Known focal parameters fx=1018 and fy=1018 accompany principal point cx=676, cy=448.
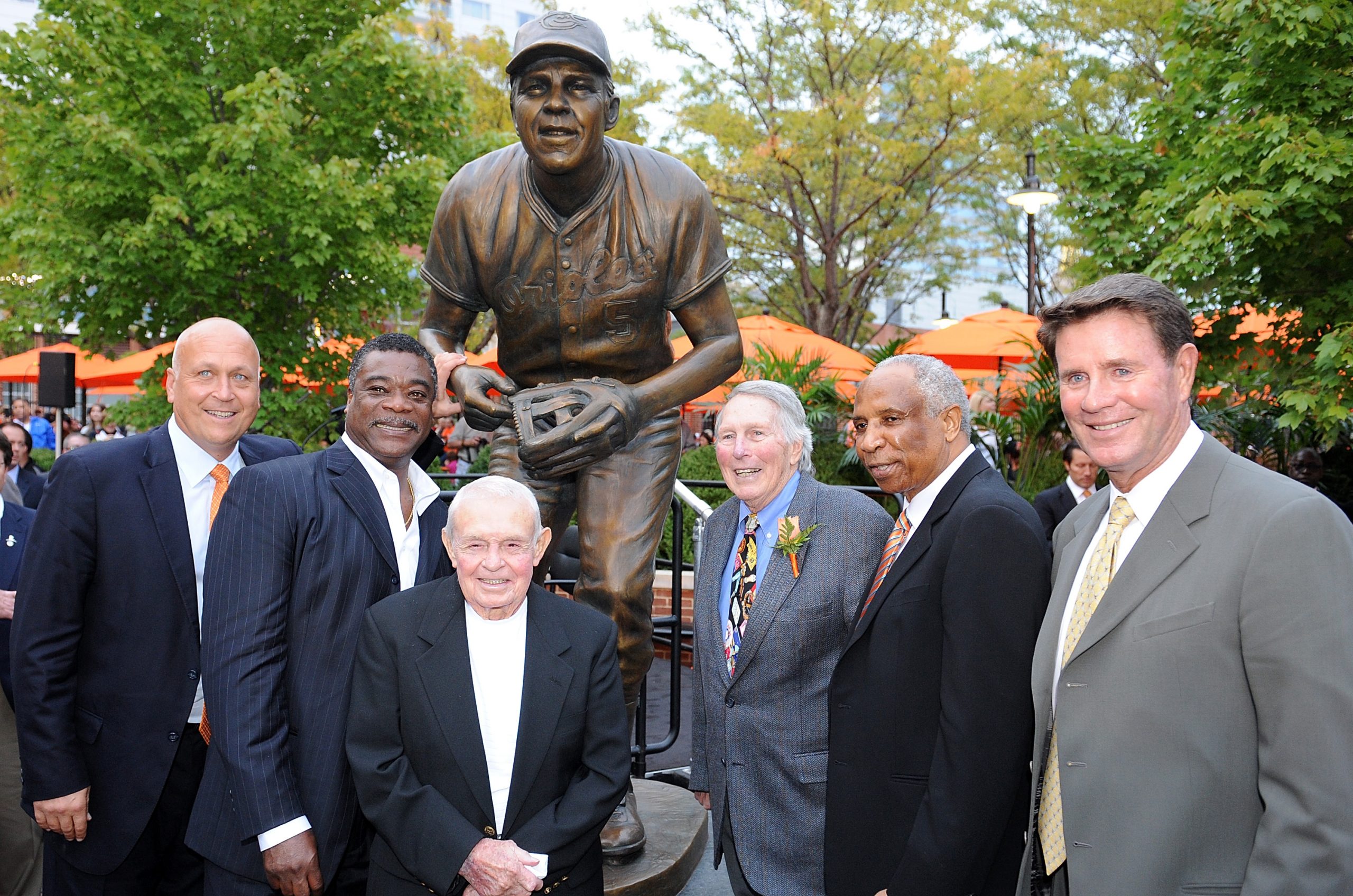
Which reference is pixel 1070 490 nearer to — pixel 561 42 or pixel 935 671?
pixel 935 671

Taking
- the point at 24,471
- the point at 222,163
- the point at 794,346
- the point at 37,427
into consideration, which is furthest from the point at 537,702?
the point at 37,427

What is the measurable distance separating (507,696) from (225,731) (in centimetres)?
69

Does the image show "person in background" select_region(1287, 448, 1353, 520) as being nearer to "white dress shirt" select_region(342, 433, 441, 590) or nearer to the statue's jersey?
the statue's jersey

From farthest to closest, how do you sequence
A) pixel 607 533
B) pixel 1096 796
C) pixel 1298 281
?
pixel 1298 281 < pixel 607 533 < pixel 1096 796

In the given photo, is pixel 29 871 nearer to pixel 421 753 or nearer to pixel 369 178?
pixel 421 753

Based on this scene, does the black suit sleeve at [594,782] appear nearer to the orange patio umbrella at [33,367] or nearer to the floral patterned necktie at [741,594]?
the floral patterned necktie at [741,594]

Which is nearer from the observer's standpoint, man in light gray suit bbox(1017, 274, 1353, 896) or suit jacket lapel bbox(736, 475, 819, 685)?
man in light gray suit bbox(1017, 274, 1353, 896)

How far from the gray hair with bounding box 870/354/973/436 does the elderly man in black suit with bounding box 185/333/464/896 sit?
1356 millimetres

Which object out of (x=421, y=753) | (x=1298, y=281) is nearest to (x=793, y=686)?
(x=421, y=753)

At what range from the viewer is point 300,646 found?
259cm

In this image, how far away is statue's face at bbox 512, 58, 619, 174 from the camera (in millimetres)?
3111

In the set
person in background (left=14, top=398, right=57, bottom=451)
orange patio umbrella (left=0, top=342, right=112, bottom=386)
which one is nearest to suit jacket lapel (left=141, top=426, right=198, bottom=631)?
orange patio umbrella (left=0, top=342, right=112, bottom=386)

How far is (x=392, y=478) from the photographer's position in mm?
2807

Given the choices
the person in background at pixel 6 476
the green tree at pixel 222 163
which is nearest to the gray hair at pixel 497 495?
the person in background at pixel 6 476
